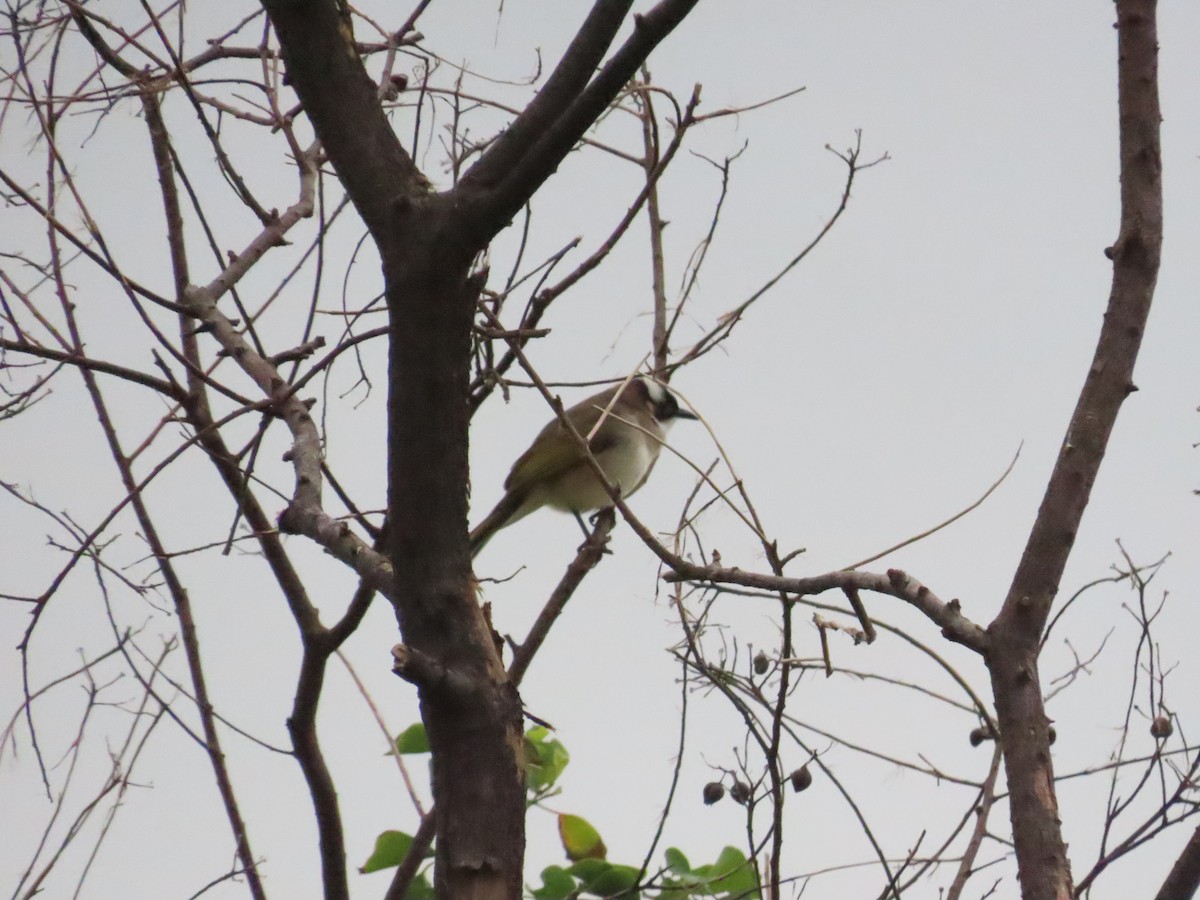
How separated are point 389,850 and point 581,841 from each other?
59cm

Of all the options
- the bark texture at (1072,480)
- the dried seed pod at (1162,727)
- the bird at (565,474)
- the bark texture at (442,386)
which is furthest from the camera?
the bird at (565,474)

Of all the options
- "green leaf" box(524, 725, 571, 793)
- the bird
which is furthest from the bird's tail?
"green leaf" box(524, 725, 571, 793)

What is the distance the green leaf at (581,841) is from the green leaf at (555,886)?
24 centimetres

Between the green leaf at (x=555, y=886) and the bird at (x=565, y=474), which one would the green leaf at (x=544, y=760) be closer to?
the green leaf at (x=555, y=886)

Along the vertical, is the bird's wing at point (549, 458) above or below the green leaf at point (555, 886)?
above

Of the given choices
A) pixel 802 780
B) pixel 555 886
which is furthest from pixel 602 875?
pixel 802 780

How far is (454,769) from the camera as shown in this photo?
Result: 7.08 ft

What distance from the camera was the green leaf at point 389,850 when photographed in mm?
3973

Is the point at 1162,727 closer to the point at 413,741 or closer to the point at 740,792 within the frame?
the point at 740,792

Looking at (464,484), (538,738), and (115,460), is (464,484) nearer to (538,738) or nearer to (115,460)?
(115,460)

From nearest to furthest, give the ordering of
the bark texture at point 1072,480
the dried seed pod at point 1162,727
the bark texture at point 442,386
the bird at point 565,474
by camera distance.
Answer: the bark texture at point 442,386 < the bark texture at point 1072,480 < the dried seed pod at point 1162,727 < the bird at point 565,474

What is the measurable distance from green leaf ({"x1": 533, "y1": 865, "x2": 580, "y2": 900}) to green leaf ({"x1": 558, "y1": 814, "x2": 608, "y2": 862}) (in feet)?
0.79

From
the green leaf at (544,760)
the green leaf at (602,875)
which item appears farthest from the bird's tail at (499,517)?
the green leaf at (602,875)

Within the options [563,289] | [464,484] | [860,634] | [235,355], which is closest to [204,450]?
[235,355]
